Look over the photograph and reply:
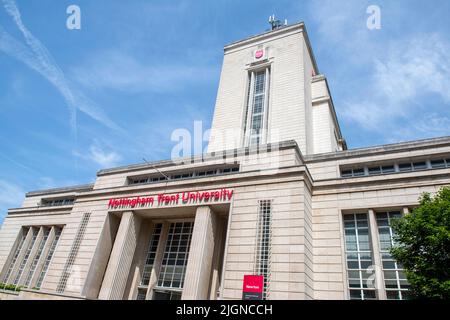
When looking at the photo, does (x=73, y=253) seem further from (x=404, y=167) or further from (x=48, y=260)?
(x=404, y=167)

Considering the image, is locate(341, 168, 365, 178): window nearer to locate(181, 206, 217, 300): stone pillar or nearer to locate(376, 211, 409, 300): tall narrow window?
locate(376, 211, 409, 300): tall narrow window

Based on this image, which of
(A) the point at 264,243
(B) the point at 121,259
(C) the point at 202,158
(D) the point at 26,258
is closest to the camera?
(A) the point at 264,243

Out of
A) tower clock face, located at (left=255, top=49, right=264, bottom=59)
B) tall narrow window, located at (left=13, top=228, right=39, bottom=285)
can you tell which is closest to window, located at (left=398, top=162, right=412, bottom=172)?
tower clock face, located at (left=255, top=49, right=264, bottom=59)

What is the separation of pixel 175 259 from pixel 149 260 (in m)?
3.21

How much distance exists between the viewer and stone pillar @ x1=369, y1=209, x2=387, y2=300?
20534 millimetres

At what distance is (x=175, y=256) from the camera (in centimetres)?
2852

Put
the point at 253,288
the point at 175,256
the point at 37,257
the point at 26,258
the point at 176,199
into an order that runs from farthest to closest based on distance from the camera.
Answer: the point at 26,258, the point at 37,257, the point at 175,256, the point at 176,199, the point at 253,288

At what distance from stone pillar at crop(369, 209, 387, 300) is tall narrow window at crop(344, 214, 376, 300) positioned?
0.41 meters

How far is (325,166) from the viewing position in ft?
89.9

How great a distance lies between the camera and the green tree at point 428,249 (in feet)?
50.7

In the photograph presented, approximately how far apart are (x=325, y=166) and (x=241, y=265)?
1247cm

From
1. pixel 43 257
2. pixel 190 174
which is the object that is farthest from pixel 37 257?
pixel 190 174

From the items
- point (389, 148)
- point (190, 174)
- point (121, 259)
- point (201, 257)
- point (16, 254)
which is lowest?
point (121, 259)
